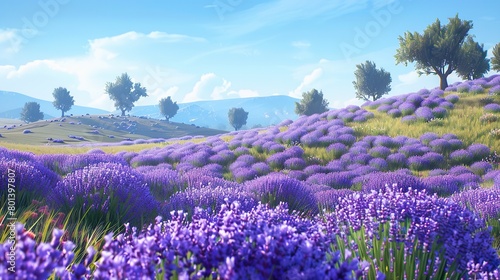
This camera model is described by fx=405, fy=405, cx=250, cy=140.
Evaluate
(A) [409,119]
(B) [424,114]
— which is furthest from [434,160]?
(B) [424,114]

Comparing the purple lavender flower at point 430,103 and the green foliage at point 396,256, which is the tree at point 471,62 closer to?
the purple lavender flower at point 430,103

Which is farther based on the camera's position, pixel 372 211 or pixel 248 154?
pixel 248 154

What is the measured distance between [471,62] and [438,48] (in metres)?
7.99

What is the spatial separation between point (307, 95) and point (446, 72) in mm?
43457

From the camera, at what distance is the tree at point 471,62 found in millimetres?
34594

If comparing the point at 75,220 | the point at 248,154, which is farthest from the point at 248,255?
the point at 248,154

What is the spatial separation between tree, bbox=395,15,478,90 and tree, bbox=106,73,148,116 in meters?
99.8

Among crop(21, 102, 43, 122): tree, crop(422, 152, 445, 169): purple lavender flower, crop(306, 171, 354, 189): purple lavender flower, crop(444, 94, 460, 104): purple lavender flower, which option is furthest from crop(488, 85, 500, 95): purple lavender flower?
crop(21, 102, 43, 122): tree

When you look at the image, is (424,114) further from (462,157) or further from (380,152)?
(380,152)

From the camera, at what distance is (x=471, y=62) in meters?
38.5

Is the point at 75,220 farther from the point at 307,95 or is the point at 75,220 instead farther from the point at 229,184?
the point at 307,95

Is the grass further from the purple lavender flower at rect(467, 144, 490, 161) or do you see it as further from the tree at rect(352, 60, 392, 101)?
the tree at rect(352, 60, 392, 101)

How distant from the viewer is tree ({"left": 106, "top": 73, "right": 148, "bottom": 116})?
12000cm

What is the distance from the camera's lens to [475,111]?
63.2 ft
